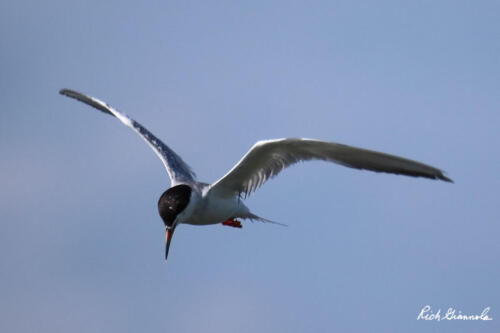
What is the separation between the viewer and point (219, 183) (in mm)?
11969

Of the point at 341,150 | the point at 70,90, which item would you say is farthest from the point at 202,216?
the point at 70,90

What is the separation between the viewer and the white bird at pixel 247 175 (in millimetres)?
10219

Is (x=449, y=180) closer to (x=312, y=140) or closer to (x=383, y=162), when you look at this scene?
(x=383, y=162)

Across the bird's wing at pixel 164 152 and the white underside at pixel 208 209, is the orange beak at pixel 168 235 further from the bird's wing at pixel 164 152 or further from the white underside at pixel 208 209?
the bird's wing at pixel 164 152

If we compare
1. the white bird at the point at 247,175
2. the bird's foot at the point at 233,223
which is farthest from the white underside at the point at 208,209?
the bird's foot at the point at 233,223

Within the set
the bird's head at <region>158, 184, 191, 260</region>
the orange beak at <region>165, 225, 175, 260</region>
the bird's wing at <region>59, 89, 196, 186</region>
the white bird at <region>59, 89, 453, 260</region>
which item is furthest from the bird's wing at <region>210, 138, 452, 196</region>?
the bird's wing at <region>59, 89, 196, 186</region>

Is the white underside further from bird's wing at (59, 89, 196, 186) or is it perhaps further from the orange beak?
bird's wing at (59, 89, 196, 186)

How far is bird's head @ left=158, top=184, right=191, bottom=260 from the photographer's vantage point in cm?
1152

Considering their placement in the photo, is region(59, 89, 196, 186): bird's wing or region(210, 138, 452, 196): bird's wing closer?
region(210, 138, 452, 196): bird's wing

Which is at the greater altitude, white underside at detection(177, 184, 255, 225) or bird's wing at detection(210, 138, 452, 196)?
bird's wing at detection(210, 138, 452, 196)

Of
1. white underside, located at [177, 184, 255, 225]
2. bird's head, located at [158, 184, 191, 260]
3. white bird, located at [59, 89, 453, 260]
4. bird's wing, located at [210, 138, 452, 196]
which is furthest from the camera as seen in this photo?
white underside, located at [177, 184, 255, 225]

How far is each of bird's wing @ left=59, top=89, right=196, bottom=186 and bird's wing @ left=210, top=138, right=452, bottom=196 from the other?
1184 millimetres

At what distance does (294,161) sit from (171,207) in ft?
5.75

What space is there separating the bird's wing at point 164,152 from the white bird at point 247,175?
0.02 metres
